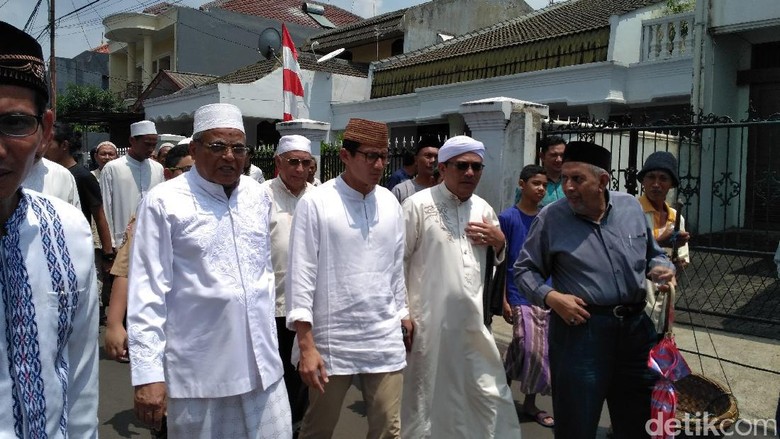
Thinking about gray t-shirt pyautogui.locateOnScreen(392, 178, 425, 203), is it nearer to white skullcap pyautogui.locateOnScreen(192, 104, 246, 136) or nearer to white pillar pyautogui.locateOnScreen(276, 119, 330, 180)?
white skullcap pyautogui.locateOnScreen(192, 104, 246, 136)

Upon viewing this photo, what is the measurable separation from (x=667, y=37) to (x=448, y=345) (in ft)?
36.0

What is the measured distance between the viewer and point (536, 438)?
4.28 meters

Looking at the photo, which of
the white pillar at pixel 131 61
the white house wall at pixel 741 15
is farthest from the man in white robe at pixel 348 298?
the white pillar at pixel 131 61

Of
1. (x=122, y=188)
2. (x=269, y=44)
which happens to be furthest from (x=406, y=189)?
(x=269, y=44)

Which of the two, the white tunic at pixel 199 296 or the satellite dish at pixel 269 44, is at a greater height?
the satellite dish at pixel 269 44

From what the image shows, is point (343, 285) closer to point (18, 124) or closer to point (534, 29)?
point (18, 124)

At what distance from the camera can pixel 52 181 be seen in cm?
470

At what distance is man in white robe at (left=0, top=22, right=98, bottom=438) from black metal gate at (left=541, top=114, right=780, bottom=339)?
373 centimetres

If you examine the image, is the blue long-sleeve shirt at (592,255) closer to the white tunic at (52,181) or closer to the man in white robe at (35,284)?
the man in white robe at (35,284)

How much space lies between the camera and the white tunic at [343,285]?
3.26 m

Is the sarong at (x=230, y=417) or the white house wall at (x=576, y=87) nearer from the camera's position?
the sarong at (x=230, y=417)

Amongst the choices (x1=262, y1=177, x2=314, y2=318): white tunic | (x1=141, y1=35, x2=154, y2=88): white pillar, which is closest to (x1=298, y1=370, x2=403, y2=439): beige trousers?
(x1=262, y1=177, x2=314, y2=318): white tunic

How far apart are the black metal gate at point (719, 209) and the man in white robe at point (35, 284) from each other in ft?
12.2

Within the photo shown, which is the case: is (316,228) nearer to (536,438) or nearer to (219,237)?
(219,237)
